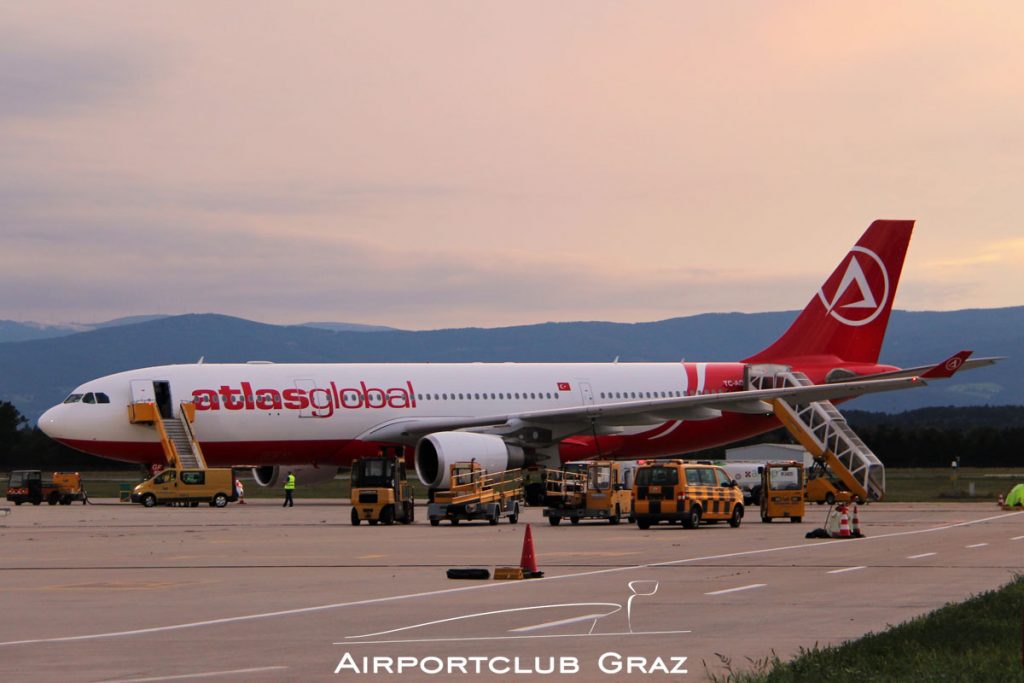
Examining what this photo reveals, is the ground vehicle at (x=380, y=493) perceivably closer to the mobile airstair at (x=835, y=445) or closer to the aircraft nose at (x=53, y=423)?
the aircraft nose at (x=53, y=423)

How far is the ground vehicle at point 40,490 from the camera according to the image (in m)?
64.2

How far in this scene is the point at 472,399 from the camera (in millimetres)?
56656

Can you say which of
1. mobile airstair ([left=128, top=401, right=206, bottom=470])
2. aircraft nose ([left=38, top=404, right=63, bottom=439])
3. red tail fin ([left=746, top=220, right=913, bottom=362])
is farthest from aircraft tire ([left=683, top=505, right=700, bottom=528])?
red tail fin ([left=746, top=220, right=913, bottom=362])

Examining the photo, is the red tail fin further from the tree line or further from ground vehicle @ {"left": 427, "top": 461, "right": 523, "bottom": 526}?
the tree line

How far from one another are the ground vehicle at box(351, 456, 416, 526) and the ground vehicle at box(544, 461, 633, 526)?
3793mm

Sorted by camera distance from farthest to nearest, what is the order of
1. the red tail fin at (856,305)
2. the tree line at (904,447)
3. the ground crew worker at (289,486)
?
the tree line at (904,447), the red tail fin at (856,305), the ground crew worker at (289,486)

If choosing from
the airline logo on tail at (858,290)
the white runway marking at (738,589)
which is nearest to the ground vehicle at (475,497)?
the white runway marking at (738,589)

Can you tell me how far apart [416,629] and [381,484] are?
85.8 ft

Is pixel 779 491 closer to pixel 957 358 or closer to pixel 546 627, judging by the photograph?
pixel 957 358

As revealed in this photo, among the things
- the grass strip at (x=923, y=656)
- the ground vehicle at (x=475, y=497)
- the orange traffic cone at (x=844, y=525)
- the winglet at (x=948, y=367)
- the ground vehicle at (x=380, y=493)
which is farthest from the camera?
the winglet at (x=948, y=367)

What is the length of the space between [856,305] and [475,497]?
2775 centimetres

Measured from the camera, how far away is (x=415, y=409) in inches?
2172

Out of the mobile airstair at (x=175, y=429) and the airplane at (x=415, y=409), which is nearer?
the mobile airstair at (x=175, y=429)

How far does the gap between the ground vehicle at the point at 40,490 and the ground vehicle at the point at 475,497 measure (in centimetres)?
2632
